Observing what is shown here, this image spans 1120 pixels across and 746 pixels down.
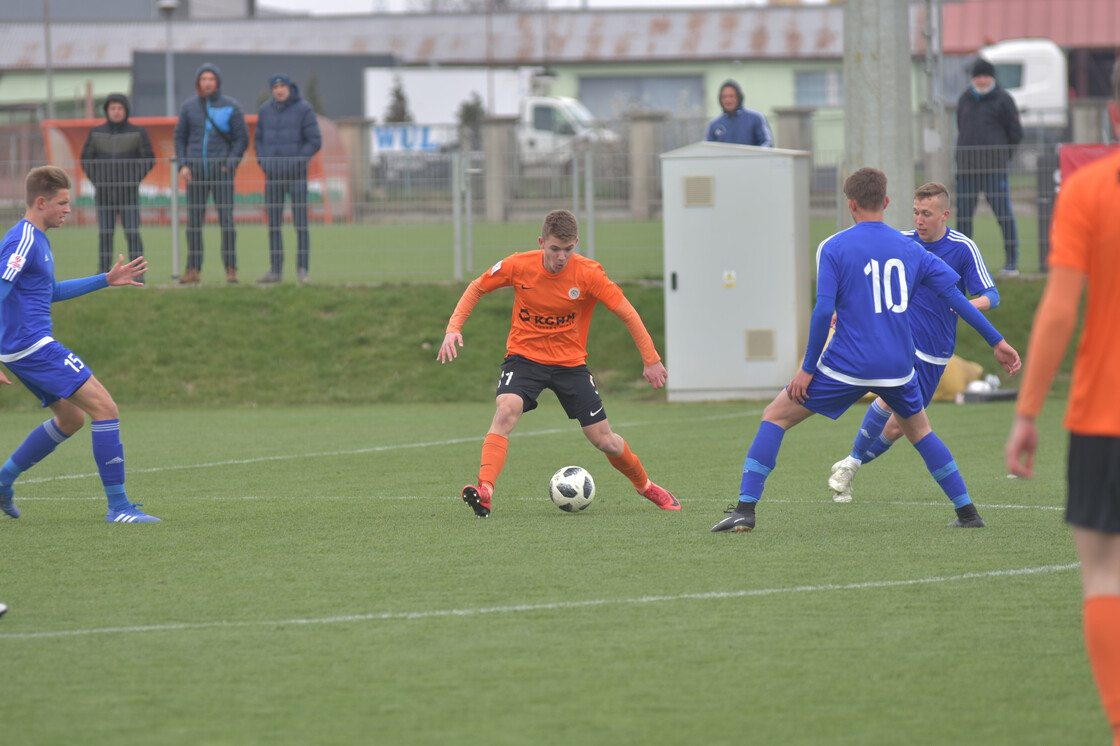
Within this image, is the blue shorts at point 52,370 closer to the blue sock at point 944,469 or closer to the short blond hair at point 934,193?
the blue sock at point 944,469

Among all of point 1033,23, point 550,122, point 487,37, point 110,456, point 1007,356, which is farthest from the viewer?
point 487,37

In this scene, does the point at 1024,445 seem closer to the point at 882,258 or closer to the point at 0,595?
the point at 882,258

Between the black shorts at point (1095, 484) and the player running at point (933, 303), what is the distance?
4.01 m

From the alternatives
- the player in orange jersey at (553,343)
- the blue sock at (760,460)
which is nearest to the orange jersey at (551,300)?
the player in orange jersey at (553,343)

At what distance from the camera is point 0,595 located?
5.84 m

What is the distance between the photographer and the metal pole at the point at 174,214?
618 inches

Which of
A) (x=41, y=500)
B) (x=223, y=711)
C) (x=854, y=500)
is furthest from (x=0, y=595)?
(x=854, y=500)

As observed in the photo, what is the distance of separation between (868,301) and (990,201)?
912 cm

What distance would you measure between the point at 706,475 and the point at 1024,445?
5584 mm

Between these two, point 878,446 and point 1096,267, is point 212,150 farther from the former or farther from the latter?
point 1096,267

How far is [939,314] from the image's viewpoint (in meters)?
7.76

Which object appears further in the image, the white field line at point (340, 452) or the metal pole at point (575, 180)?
the metal pole at point (575, 180)

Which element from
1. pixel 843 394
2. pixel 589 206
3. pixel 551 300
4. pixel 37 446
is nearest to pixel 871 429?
pixel 843 394

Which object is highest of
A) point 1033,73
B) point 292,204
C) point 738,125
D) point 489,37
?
point 489,37
